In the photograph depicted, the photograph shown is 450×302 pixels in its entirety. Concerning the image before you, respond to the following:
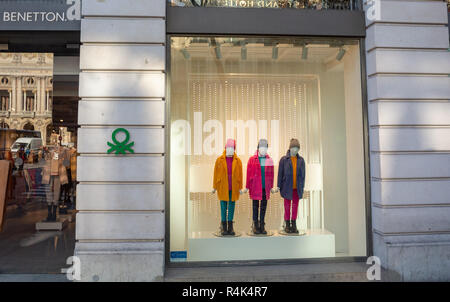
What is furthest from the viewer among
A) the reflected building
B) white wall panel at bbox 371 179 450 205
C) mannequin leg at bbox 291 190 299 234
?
the reflected building

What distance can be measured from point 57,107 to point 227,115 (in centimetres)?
339

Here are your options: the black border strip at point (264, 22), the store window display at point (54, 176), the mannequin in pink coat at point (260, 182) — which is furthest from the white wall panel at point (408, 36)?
the store window display at point (54, 176)

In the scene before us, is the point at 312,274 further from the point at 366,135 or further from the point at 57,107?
the point at 57,107

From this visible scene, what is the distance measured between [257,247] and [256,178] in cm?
119

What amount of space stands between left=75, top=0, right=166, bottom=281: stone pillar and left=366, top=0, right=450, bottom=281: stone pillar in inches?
137

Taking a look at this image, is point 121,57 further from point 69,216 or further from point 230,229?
point 69,216

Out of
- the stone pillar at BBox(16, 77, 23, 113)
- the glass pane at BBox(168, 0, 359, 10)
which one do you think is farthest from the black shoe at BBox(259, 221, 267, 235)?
the stone pillar at BBox(16, 77, 23, 113)

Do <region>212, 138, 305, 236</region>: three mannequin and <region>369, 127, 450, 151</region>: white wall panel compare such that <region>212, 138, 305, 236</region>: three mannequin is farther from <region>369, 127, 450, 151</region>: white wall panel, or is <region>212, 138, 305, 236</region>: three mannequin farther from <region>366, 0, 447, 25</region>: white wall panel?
<region>366, 0, 447, 25</region>: white wall panel

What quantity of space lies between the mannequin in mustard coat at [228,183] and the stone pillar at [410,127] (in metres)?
2.30

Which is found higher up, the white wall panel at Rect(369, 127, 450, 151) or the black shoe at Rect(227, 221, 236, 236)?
the white wall panel at Rect(369, 127, 450, 151)

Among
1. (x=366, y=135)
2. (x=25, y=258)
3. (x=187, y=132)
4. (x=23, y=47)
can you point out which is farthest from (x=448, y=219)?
(x=23, y=47)

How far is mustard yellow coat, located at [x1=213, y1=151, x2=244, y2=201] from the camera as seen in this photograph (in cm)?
511

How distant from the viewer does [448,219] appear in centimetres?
467

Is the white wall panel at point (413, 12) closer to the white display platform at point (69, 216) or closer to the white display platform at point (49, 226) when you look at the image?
the white display platform at point (69, 216)
